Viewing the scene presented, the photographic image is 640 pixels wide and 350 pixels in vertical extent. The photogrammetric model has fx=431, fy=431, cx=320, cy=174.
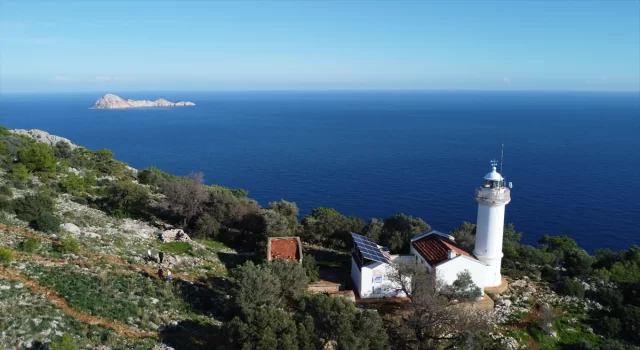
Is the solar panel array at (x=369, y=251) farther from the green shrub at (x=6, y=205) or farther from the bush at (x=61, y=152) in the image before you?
the bush at (x=61, y=152)

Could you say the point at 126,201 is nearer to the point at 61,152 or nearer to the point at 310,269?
the point at 310,269

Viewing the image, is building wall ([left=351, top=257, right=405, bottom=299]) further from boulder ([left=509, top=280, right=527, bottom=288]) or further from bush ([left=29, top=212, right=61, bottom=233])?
bush ([left=29, top=212, right=61, bottom=233])

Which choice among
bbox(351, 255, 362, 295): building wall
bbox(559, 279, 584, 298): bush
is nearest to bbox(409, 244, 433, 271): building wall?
bbox(351, 255, 362, 295): building wall

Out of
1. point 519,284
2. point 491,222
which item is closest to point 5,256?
point 491,222

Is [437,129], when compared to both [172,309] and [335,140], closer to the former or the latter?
[335,140]

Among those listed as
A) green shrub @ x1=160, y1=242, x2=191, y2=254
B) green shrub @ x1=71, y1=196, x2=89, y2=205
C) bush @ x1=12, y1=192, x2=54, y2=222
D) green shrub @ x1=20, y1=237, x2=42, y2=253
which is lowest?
green shrub @ x1=160, y1=242, x2=191, y2=254

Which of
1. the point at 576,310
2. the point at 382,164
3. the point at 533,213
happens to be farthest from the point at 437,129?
the point at 576,310

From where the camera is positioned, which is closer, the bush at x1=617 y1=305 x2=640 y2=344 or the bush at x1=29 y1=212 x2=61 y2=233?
the bush at x1=617 y1=305 x2=640 y2=344
